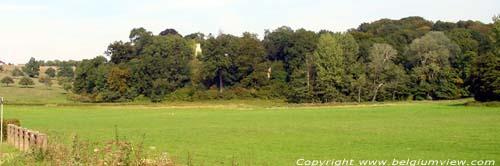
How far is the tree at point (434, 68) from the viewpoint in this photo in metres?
104

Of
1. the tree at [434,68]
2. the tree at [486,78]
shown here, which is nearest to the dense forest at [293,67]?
the tree at [434,68]

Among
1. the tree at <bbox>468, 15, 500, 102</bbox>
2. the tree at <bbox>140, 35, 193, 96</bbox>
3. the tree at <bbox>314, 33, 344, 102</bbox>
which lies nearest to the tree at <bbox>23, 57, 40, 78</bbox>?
the tree at <bbox>140, 35, 193, 96</bbox>

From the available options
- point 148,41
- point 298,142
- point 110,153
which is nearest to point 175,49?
point 148,41

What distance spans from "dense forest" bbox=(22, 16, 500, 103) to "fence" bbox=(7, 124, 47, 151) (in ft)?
268

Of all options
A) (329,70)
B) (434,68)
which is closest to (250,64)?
(329,70)

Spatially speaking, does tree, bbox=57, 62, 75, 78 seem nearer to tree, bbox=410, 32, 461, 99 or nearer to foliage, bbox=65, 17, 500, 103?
foliage, bbox=65, 17, 500, 103

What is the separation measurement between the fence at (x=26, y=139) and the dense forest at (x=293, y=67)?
A: 8155 cm

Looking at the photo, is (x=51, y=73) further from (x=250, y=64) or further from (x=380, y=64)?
(x=380, y=64)

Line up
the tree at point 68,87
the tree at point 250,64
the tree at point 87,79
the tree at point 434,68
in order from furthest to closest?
1. the tree at point 68,87
2. the tree at point 87,79
3. the tree at point 250,64
4. the tree at point 434,68

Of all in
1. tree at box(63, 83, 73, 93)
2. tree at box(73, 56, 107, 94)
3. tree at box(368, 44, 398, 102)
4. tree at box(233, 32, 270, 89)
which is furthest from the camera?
tree at box(63, 83, 73, 93)

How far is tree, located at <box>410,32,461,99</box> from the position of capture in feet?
340

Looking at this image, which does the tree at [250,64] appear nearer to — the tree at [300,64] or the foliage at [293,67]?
the foliage at [293,67]

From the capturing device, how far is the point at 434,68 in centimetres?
10369

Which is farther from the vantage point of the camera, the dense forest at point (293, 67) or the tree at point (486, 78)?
the dense forest at point (293, 67)
